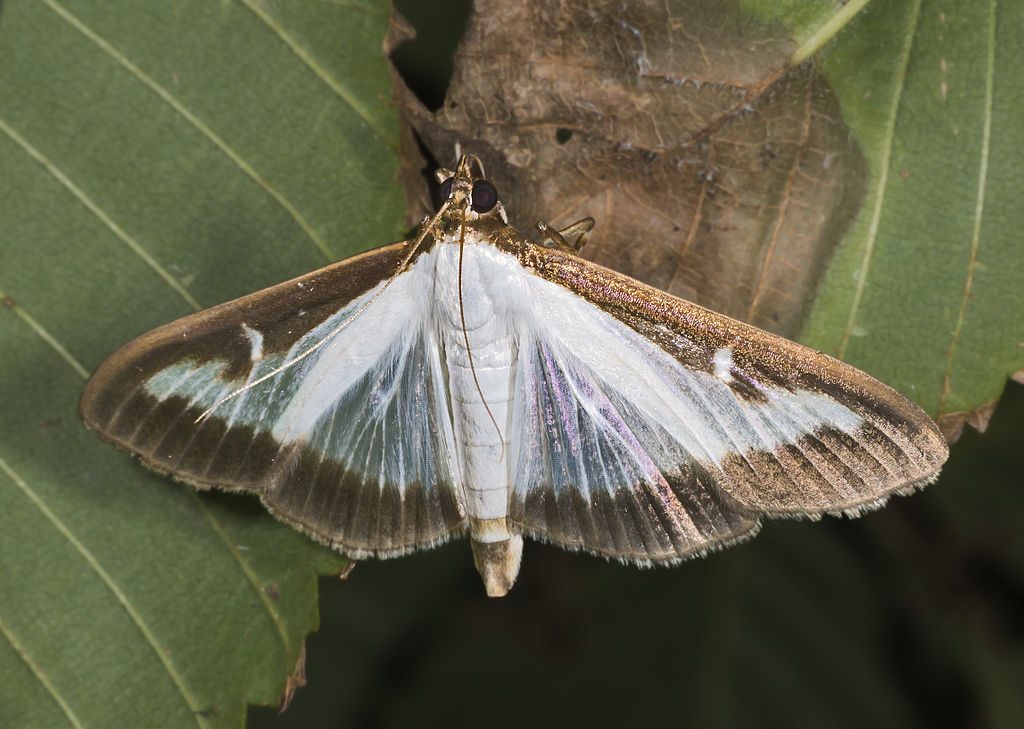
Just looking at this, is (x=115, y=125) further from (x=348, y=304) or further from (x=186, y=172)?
(x=348, y=304)

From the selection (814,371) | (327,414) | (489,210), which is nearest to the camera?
(814,371)

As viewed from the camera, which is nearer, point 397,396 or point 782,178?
point 782,178

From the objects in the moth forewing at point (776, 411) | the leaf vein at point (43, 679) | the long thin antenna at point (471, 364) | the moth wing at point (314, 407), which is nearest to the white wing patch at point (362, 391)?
the moth wing at point (314, 407)

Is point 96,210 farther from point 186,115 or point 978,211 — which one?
point 978,211

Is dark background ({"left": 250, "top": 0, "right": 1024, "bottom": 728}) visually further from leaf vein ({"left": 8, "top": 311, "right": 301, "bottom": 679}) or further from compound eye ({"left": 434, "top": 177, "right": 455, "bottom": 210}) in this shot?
compound eye ({"left": 434, "top": 177, "right": 455, "bottom": 210})

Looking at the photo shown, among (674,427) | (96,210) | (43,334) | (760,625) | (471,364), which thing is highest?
(96,210)

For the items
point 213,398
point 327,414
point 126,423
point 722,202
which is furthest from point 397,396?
point 722,202

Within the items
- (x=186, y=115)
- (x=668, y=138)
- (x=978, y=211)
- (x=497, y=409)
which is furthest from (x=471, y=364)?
(x=978, y=211)
